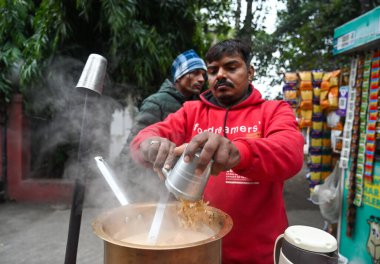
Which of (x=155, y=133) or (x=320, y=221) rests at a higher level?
(x=155, y=133)

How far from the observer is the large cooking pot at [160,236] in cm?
91

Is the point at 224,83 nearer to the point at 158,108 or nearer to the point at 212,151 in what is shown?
the point at 212,151

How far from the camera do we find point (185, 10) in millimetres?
5891

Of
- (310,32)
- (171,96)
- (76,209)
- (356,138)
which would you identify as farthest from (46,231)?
(310,32)

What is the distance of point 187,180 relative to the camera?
39.8 inches

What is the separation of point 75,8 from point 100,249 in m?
4.11

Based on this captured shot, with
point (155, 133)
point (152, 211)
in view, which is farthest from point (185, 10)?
point (152, 211)

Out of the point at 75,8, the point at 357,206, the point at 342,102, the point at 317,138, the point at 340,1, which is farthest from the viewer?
the point at 340,1

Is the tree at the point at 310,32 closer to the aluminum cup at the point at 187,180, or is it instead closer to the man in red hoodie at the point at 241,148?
the man in red hoodie at the point at 241,148

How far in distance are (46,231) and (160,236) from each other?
451 cm

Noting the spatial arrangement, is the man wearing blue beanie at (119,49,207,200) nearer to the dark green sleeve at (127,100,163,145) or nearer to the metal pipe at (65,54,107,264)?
the dark green sleeve at (127,100,163,145)

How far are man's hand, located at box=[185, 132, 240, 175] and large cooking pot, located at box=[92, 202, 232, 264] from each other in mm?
225

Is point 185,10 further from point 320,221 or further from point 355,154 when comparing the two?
point 320,221

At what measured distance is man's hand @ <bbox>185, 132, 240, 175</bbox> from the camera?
0.99 meters
